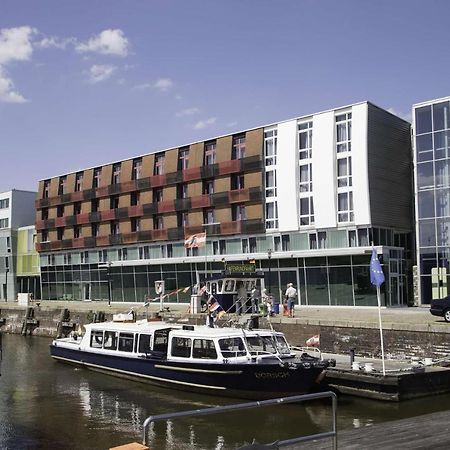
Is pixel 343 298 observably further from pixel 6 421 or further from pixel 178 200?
pixel 6 421

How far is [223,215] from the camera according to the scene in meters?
53.1

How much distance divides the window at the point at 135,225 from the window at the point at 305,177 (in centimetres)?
2067

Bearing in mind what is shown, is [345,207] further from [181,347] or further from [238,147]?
[181,347]

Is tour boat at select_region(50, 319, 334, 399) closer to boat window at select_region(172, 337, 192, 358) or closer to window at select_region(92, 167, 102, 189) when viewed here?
boat window at select_region(172, 337, 192, 358)

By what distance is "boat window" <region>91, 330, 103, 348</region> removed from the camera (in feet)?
101

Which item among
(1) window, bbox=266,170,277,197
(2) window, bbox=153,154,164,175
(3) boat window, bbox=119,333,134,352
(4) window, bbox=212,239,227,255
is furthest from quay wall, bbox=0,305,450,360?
(2) window, bbox=153,154,164,175

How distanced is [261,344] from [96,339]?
35.9 ft

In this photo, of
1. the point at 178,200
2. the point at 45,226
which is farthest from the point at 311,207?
the point at 45,226

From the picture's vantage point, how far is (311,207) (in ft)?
155

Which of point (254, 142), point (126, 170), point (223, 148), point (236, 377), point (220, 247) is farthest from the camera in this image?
point (126, 170)

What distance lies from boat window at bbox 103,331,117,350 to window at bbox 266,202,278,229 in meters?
22.6

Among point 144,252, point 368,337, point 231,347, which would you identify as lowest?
point 368,337

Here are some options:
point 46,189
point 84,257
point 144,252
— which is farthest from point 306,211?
point 46,189

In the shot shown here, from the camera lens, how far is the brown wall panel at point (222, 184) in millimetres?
52625
